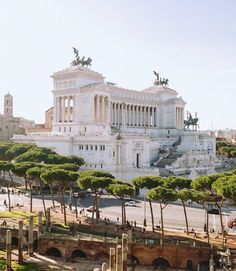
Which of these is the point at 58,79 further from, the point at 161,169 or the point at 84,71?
the point at 161,169

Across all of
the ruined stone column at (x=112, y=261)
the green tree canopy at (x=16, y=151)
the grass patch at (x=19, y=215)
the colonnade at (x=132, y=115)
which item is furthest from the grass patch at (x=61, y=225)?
the colonnade at (x=132, y=115)

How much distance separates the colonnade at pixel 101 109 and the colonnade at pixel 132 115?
6.85 meters

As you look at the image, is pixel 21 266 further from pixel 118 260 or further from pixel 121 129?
pixel 121 129

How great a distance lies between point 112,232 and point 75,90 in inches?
2301

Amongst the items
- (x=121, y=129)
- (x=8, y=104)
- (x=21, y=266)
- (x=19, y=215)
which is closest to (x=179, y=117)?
(x=121, y=129)

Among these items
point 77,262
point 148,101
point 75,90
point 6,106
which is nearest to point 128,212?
point 77,262

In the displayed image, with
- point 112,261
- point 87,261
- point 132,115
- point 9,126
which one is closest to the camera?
point 112,261

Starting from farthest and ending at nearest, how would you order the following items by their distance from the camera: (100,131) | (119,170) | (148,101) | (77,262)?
(148,101)
(100,131)
(119,170)
(77,262)

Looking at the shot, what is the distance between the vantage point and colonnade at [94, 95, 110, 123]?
106m

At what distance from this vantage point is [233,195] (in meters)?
43.3

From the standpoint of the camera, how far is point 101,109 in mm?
107562

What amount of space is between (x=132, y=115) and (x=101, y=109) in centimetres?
1826

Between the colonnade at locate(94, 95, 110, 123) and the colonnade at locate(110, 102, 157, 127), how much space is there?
6.85 metres

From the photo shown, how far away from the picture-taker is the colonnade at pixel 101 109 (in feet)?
346
